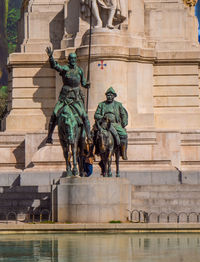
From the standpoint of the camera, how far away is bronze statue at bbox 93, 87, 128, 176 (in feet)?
111

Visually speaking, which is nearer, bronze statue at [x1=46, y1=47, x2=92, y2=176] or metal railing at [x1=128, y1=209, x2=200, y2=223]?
metal railing at [x1=128, y1=209, x2=200, y2=223]

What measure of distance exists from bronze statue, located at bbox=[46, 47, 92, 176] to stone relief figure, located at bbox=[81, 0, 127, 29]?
10266mm

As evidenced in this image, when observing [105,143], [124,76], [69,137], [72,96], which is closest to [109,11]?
[124,76]

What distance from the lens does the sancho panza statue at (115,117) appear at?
34438 millimetres

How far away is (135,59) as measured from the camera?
43.8 metres

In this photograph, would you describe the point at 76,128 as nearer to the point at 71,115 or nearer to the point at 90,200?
the point at 71,115

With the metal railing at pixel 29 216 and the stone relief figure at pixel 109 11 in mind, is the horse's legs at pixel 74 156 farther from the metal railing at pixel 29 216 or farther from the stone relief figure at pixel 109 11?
the stone relief figure at pixel 109 11

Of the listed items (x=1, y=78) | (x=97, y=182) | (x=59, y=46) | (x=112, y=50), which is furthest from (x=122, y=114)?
(x=1, y=78)

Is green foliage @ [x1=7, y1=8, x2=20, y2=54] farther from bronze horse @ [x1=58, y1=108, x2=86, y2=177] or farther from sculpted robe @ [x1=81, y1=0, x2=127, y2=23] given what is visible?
bronze horse @ [x1=58, y1=108, x2=86, y2=177]

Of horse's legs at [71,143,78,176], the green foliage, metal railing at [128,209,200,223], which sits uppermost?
the green foliage

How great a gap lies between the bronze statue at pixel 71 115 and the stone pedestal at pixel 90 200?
1.13 meters

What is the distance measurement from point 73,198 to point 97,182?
866 millimetres

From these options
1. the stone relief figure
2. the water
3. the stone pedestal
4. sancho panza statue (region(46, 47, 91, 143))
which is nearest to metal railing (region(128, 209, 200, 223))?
the stone pedestal

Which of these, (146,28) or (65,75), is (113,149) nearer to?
(65,75)
